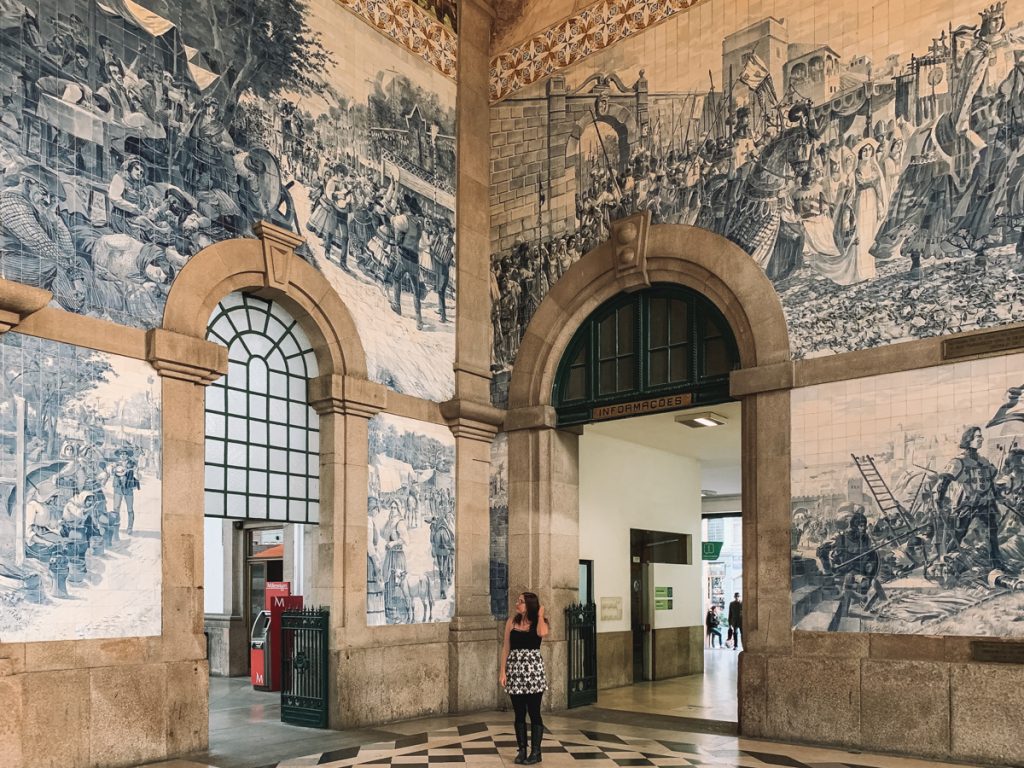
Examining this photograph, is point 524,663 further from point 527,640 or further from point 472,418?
point 472,418

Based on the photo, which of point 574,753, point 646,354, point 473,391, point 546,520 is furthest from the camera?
point 473,391

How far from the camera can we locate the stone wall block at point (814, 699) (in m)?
9.75

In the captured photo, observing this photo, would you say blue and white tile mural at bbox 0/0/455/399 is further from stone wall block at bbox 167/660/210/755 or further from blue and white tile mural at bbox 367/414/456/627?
stone wall block at bbox 167/660/210/755

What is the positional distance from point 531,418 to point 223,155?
202 inches

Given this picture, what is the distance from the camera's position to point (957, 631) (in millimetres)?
9258

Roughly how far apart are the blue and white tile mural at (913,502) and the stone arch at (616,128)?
13.3 ft

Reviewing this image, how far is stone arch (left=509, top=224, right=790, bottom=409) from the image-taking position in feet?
36.2

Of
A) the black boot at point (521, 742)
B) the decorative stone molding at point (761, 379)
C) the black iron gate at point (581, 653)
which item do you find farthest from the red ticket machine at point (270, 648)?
the decorative stone molding at point (761, 379)

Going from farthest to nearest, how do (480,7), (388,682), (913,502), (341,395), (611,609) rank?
(611,609), (480,7), (388,682), (341,395), (913,502)

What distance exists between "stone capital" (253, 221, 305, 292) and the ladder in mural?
256 inches

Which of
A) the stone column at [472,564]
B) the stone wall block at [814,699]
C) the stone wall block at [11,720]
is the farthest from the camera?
the stone column at [472,564]

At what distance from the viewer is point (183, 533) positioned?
31.5ft

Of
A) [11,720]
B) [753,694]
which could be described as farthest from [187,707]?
[753,694]

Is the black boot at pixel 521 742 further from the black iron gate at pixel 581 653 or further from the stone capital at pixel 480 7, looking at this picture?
the stone capital at pixel 480 7
